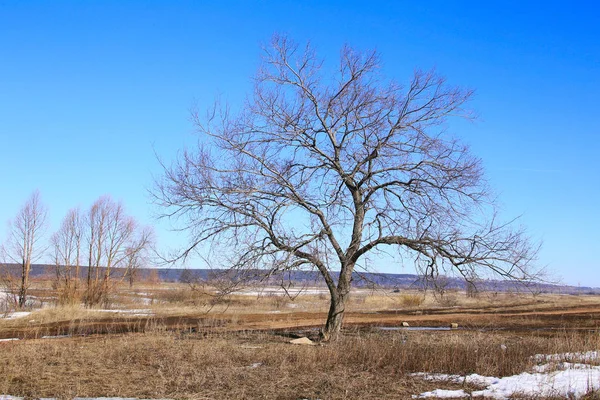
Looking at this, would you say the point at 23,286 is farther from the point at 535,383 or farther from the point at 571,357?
the point at 535,383

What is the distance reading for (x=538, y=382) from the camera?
348 inches

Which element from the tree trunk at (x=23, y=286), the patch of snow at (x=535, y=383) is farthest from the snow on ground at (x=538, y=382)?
the tree trunk at (x=23, y=286)

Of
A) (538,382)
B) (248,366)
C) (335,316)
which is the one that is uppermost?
(335,316)

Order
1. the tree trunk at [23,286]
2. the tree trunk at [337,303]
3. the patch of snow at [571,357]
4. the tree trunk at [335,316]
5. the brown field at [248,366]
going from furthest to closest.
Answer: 1. the tree trunk at [23,286]
2. the tree trunk at [335,316]
3. the tree trunk at [337,303]
4. the patch of snow at [571,357]
5. the brown field at [248,366]

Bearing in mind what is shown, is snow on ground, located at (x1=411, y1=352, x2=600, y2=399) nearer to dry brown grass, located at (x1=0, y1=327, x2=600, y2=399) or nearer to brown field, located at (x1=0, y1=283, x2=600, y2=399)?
brown field, located at (x1=0, y1=283, x2=600, y2=399)

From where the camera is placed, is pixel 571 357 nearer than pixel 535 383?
No

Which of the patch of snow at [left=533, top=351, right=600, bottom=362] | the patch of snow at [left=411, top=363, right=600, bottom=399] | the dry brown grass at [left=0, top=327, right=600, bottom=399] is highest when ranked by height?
the patch of snow at [left=533, top=351, right=600, bottom=362]

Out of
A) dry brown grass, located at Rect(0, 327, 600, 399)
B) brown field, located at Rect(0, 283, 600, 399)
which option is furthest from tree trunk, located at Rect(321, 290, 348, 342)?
dry brown grass, located at Rect(0, 327, 600, 399)

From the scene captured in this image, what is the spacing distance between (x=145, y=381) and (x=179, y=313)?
21590mm

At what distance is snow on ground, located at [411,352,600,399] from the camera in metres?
8.19

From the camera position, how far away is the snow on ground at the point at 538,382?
819 cm

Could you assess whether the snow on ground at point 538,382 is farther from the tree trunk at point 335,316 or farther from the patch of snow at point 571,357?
the tree trunk at point 335,316

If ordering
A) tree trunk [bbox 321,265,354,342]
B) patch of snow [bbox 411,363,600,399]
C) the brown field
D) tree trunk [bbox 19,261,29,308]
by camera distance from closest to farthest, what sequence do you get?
1. patch of snow [bbox 411,363,600,399]
2. the brown field
3. tree trunk [bbox 321,265,354,342]
4. tree trunk [bbox 19,261,29,308]

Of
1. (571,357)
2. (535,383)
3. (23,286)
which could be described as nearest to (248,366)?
(535,383)
